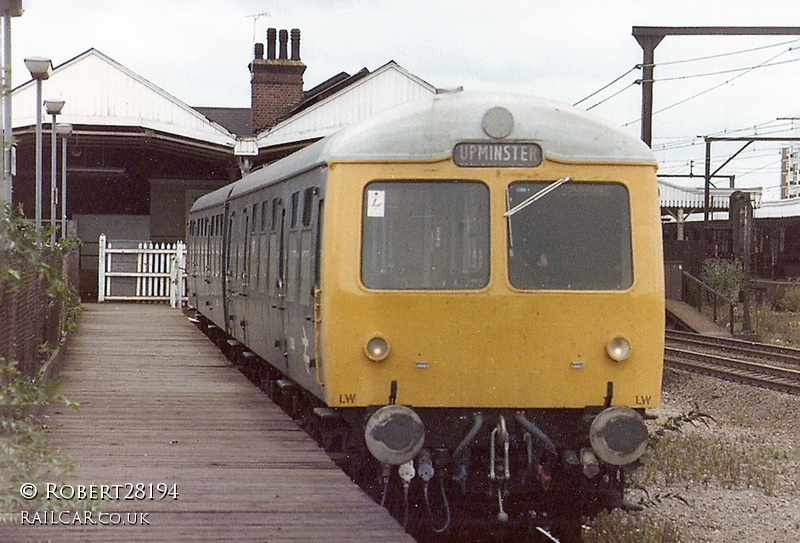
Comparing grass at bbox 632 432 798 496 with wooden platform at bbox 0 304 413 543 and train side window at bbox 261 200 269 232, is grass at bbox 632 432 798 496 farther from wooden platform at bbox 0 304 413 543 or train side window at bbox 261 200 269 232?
train side window at bbox 261 200 269 232

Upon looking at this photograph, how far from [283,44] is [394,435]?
24.2m

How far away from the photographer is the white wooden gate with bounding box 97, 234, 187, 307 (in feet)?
91.2

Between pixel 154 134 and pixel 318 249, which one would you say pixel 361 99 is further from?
pixel 318 249

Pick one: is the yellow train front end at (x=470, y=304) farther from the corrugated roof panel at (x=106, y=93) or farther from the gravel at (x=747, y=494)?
the corrugated roof panel at (x=106, y=93)

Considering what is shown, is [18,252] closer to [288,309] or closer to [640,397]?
[640,397]

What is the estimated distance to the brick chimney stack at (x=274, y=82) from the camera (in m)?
30.6

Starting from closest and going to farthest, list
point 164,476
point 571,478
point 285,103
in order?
1. point 164,476
2. point 571,478
3. point 285,103

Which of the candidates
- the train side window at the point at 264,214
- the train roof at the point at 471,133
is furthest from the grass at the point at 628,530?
the train side window at the point at 264,214

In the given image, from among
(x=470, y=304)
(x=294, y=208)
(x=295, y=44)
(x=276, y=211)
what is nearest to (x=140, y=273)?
(x=295, y=44)

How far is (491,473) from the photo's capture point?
25.1 feet

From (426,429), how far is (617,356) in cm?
127

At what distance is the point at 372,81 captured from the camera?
31141 mm

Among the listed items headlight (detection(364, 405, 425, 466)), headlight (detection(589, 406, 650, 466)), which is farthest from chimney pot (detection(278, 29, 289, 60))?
headlight (detection(589, 406, 650, 466))

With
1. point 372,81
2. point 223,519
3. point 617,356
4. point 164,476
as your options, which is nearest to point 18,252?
point 223,519
